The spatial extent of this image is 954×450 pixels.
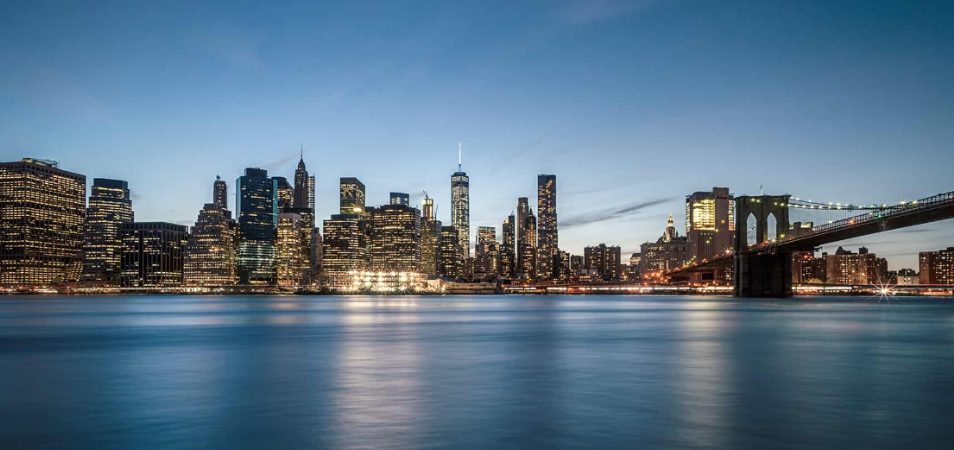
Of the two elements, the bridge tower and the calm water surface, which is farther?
the bridge tower

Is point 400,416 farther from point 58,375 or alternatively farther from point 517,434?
point 58,375

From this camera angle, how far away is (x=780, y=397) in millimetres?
18906

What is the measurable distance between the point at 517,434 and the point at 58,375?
1765 centimetres

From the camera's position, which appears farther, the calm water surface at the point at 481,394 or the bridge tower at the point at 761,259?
the bridge tower at the point at 761,259

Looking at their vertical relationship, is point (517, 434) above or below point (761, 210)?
below

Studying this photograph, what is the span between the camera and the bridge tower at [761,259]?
384 ft

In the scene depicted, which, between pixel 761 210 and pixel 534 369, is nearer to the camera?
pixel 534 369

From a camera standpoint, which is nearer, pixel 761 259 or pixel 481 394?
pixel 481 394

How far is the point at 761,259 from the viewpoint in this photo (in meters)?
119

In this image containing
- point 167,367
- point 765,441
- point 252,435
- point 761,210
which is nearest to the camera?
point 765,441

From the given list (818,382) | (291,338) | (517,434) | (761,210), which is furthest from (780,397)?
(761,210)

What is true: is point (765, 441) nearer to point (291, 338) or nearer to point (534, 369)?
point (534, 369)

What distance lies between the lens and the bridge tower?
117000 millimetres

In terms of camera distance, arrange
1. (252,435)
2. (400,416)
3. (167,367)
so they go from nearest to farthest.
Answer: (252,435), (400,416), (167,367)
